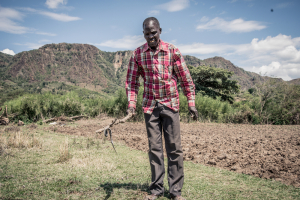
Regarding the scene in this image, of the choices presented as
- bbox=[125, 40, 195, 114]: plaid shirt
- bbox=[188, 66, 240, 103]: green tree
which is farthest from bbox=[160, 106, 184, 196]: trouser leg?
bbox=[188, 66, 240, 103]: green tree

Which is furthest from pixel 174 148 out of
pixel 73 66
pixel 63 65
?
pixel 63 65

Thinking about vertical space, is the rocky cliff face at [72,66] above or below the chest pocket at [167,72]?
above

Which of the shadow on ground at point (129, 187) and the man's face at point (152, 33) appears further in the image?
the shadow on ground at point (129, 187)

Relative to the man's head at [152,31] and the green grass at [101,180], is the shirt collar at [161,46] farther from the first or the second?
the green grass at [101,180]

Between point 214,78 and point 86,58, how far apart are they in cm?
16396

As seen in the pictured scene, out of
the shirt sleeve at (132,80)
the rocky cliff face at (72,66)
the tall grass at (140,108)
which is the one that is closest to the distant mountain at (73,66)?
the rocky cliff face at (72,66)

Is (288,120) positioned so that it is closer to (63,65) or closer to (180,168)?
(180,168)

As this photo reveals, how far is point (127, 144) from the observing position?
5941mm

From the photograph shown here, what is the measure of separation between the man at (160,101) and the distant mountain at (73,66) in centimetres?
12035

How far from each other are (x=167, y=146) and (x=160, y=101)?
554mm

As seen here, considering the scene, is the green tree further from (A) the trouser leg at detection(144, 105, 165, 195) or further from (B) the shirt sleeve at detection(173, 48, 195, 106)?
(A) the trouser leg at detection(144, 105, 165, 195)

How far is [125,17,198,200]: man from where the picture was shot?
223 centimetres

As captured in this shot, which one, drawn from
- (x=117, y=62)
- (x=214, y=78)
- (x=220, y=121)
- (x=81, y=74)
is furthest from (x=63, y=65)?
(x=220, y=121)

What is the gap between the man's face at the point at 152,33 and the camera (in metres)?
2.19
